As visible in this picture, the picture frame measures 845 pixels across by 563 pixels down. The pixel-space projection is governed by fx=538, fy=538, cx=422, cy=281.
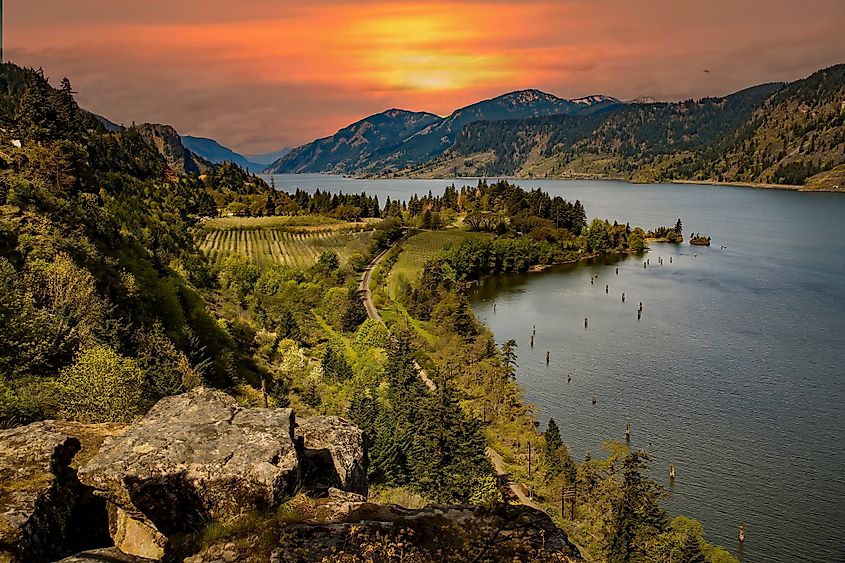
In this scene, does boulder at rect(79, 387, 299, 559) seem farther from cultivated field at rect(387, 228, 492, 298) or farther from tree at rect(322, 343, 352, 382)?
cultivated field at rect(387, 228, 492, 298)

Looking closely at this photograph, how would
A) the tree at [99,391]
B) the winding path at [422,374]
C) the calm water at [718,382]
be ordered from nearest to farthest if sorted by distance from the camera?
the tree at [99,391] < the calm water at [718,382] < the winding path at [422,374]

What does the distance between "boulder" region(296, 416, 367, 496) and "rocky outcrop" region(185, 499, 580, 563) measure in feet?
10.1

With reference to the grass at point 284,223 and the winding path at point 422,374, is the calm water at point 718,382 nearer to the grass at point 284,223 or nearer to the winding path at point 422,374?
the winding path at point 422,374

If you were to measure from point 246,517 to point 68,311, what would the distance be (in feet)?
102

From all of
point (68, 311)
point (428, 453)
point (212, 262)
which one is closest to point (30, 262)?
point (68, 311)

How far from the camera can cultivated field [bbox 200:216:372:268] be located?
132 meters

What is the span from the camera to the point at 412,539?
10.1 m

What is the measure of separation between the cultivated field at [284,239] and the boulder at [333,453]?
4202 inches

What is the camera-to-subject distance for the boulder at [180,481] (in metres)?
10.8

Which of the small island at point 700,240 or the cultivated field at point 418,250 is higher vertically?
the small island at point 700,240

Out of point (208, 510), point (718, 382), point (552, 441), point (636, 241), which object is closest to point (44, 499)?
point (208, 510)

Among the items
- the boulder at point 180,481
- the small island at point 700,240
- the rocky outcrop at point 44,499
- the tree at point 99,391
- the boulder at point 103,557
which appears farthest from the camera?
the small island at point 700,240

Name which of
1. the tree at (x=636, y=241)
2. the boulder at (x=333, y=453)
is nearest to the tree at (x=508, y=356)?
the boulder at (x=333, y=453)

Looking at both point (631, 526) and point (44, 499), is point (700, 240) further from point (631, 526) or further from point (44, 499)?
point (44, 499)
